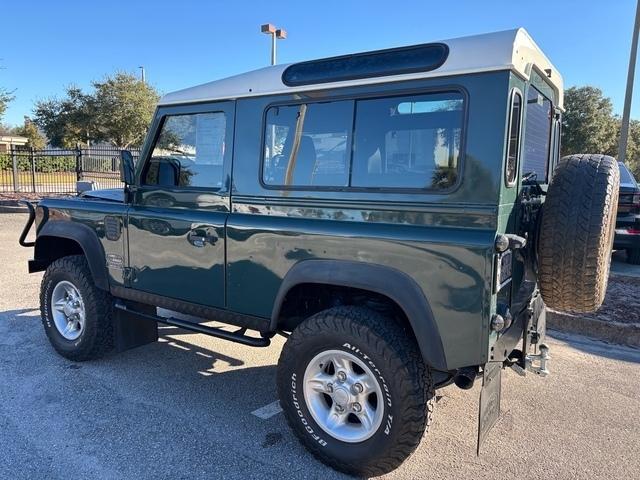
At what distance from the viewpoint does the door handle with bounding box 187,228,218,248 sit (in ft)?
10.6

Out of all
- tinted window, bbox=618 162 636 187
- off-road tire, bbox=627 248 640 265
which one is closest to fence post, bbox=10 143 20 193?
tinted window, bbox=618 162 636 187

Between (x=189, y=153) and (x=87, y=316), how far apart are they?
1.64m

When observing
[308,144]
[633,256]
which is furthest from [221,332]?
[633,256]

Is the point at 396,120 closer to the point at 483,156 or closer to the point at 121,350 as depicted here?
the point at 483,156

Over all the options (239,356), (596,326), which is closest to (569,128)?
(596,326)

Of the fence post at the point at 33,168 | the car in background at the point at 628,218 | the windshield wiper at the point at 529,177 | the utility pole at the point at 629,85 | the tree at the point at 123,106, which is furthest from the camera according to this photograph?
the tree at the point at 123,106

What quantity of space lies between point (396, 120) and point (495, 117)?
1.78ft

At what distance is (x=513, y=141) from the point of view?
8.06 feet

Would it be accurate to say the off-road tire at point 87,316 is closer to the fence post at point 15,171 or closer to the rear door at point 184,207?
the rear door at point 184,207

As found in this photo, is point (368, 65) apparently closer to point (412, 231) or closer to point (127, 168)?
point (412, 231)

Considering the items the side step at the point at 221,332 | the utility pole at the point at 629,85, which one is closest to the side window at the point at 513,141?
the side step at the point at 221,332

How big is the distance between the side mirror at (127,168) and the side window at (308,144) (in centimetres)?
125

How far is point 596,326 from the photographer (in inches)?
200

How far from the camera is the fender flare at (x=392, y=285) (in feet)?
8.05
